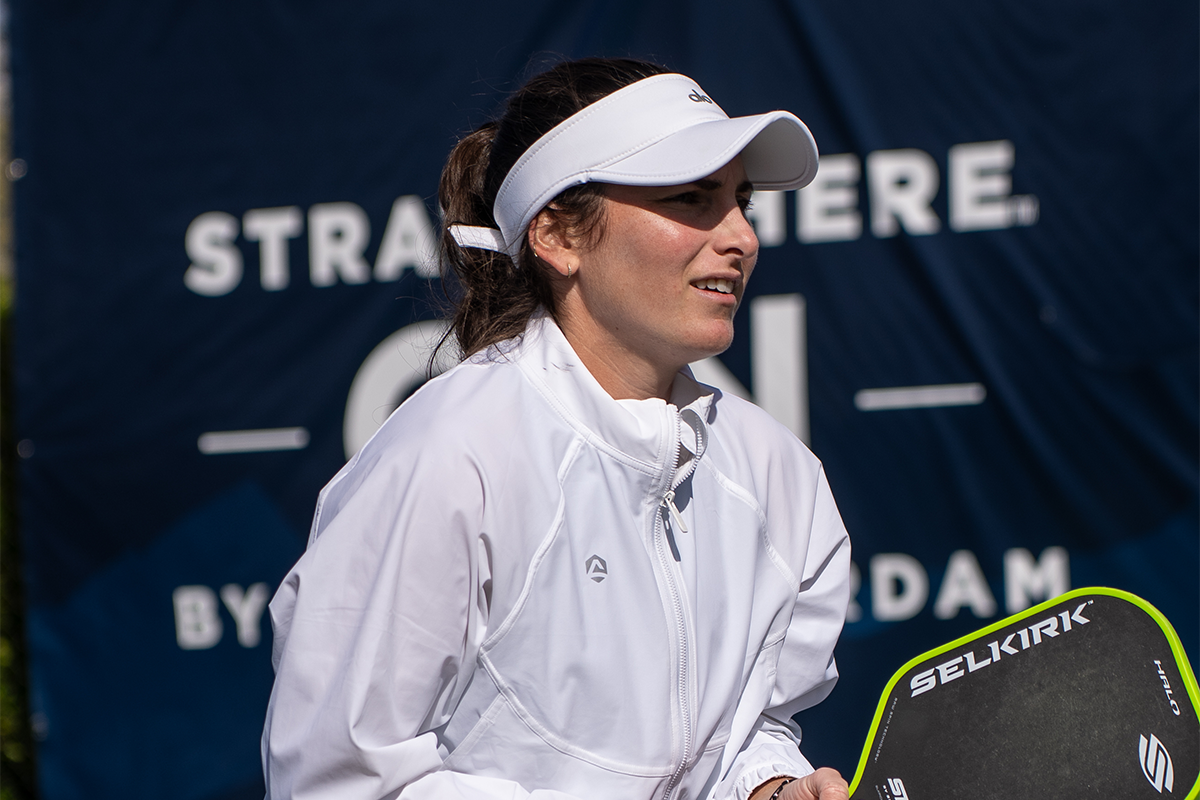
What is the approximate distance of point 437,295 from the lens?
310 centimetres

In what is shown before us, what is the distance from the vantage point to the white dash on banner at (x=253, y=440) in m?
3.31

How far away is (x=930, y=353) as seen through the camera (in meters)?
3.04

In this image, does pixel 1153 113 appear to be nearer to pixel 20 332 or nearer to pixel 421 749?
pixel 421 749

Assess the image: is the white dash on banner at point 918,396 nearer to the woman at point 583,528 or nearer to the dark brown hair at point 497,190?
the woman at point 583,528

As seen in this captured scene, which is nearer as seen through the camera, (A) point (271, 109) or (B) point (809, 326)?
(B) point (809, 326)

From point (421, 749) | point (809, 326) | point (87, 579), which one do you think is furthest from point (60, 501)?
point (421, 749)

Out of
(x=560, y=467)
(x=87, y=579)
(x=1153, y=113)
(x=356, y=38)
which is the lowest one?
(x=87, y=579)

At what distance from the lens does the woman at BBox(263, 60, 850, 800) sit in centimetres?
129

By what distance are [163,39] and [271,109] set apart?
1.34ft

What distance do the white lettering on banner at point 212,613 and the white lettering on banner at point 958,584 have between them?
1.70 m

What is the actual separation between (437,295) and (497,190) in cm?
146

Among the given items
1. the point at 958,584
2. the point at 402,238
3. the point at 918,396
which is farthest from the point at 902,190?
the point at 402,238

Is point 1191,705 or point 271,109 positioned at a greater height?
point 271,109

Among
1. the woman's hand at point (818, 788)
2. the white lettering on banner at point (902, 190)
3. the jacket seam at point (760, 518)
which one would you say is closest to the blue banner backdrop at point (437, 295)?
the white lettering on banner at point (902, 190)
